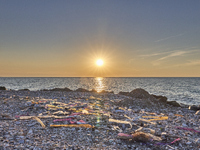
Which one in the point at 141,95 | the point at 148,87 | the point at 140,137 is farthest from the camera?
the point at 148,87

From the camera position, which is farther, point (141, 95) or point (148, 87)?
point (148, 87)

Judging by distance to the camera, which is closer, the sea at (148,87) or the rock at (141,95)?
the rock at (141,95)

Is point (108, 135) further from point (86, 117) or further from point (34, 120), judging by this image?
point (34, 120)

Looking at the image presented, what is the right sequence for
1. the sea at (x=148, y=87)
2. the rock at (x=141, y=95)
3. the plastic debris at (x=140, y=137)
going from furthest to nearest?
the sea at (x=148, y=87) → the rock at (x=141, y=95) → the plastic debris at (x=140, y=137)

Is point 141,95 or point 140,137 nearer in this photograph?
point 140,137

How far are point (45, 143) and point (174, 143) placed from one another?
14.6ft

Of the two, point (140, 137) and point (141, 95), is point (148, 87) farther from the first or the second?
point (140, 137)

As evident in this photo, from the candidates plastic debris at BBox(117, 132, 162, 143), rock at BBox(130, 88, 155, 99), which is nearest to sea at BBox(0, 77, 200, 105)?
rock at BBox(130, 88, 155, 99)

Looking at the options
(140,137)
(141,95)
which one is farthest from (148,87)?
(140,137)

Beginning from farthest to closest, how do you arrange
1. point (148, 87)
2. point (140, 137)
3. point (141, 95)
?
point (148, 87) → point (141, 95) → point (140, 137)

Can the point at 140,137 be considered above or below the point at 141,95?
below

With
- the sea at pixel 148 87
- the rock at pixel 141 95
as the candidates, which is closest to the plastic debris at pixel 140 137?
the rock at pixel 141 95

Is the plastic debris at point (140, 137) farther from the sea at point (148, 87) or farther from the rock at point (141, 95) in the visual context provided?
the sea at point (148, 87)

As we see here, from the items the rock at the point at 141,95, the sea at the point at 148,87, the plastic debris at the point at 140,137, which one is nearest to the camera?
the plastic debris at the point at 140,137
